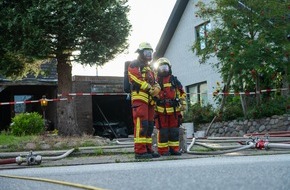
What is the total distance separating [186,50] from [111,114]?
5.00 meters

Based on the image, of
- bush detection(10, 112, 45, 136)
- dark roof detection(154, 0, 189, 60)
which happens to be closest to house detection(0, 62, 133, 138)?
dark roof detection(154, 0, 189, 60)

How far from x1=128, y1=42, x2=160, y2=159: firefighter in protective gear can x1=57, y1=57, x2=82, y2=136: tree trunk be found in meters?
5.05

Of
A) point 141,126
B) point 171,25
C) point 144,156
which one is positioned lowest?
point 144,156

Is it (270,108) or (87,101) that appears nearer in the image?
(270,108)

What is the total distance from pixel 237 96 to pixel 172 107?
8.98 m

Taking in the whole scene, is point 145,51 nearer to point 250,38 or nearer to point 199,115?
point 250,38

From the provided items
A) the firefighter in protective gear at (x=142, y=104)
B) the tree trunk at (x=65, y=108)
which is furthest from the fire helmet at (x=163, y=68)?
the tree trunk at (x=65, y=108)

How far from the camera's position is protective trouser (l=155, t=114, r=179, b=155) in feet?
24.6

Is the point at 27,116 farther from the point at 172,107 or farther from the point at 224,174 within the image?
the point at 224,174

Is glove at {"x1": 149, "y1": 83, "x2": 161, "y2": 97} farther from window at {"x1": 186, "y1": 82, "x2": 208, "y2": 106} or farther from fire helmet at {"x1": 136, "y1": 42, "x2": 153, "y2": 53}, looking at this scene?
window at {"x1": 186, "y1": 82, "x2": 208, "y2": 106}

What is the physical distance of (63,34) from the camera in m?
11.5

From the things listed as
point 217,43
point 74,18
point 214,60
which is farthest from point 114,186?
point 214,60

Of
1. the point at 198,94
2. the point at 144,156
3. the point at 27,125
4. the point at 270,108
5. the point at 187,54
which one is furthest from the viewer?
the point at 187,54

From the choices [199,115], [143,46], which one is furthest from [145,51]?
[199,115]
